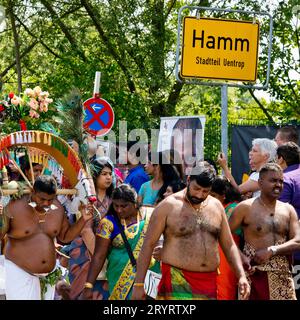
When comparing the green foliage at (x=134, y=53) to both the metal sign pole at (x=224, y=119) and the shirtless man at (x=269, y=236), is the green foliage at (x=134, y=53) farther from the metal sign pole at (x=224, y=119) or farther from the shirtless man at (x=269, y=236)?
the shirtless man at (x=269, y=236)

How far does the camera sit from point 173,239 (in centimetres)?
802

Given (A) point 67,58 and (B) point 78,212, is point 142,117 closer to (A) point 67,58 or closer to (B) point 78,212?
(A) point 67,58

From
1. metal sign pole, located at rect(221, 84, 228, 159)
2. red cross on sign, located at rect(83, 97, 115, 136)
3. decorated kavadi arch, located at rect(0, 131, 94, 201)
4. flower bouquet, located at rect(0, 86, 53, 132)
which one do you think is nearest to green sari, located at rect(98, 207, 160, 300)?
decorated kavadi arch, located at rect(0, 131, 94, 201)

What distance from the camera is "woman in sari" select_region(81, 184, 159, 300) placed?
357 inches

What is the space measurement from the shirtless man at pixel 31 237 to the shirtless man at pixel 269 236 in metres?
1.58

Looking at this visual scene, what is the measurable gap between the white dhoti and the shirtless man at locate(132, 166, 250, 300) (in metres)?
1.56

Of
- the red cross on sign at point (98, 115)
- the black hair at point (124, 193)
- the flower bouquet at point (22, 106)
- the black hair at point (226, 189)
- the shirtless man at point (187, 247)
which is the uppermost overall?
the red cross on sign at point (98, 115)

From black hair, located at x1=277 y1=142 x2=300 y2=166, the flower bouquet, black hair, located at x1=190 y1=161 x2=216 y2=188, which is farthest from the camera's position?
black hair, located at x1=277 y1=142 x2=300 y2=166

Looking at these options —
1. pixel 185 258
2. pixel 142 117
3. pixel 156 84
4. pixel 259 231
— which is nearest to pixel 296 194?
pixel 259 231

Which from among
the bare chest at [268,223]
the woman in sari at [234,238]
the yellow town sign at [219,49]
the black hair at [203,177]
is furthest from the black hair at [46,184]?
the yellow town sign at [219,49]

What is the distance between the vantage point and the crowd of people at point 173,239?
316 inches

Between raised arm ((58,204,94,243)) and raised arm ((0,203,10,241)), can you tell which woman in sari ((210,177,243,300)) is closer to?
raised arm ((58,204,94,243))

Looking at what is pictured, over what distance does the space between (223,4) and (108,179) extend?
11492 millimetres

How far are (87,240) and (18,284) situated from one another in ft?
4.27
